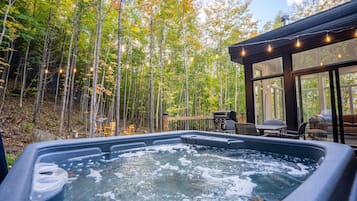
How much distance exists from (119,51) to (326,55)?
579 cm

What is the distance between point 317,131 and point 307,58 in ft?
6.16

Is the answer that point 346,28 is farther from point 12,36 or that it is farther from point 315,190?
point 12,36

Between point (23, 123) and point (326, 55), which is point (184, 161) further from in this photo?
point (23, 123)

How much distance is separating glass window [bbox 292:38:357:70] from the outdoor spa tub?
266 cm

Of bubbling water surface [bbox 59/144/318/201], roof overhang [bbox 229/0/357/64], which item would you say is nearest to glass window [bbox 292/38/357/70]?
roof overhang [bbox 229/0/357/64]

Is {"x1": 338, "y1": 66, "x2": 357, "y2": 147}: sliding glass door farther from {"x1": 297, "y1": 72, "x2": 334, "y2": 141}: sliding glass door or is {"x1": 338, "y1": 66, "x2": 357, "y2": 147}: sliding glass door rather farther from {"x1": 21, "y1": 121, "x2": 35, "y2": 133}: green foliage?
{"x1": 21, "y1": 121, "x2": 35, "y2": 133}: green foliage

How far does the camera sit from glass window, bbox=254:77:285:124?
550cm

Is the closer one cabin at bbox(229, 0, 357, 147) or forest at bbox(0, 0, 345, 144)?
cabin at bbox(229, 0, 357, 147)

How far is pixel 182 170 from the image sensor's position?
104 inches

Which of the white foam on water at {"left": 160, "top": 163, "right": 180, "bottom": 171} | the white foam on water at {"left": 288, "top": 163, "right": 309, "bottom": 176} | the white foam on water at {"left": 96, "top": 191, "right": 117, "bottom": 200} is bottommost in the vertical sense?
the white foam on water at {"left": 160, "top": 163, "right": 180, "bottom": 171}

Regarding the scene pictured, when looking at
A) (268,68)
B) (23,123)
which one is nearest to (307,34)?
(268,68)

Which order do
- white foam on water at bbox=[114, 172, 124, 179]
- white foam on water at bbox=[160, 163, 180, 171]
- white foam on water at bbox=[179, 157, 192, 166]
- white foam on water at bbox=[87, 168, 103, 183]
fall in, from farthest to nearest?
white foam on water at bbox=[179, 157, 192, 166] → white foam on water at bbox=[160, 163, 180, 171] → white foam on water at bbox=[114, 172, 124, 179] → white foam on water at bbox=[87, 168, 103, 183]

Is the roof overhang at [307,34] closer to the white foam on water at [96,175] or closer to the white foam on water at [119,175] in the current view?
the white foam on water at [119,175]

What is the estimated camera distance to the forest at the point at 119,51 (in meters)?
7.10
